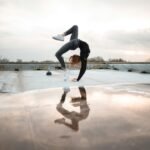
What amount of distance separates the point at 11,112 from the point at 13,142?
126cm

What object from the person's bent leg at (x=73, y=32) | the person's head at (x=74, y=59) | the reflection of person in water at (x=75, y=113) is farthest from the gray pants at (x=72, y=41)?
the reflection of person in water at (x=75, y=113)

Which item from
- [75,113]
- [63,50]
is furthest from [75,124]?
[63,50]

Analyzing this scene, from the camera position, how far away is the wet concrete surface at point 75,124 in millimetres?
2346

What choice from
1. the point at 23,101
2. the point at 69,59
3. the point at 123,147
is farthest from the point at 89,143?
the point at 69,59

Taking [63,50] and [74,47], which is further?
[63,50]

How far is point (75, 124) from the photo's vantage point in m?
2.96

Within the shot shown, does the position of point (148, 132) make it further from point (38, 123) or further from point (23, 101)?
point (23, 101)

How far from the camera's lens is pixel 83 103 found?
4.31 m

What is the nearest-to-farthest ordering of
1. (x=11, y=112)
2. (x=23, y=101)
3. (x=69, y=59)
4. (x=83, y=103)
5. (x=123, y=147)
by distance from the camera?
1. (x=123, y=147)
2. (x=11, y=112)
3. (x=83, y=103)
4. (x=23, y=101)
5. (x=69, y=59)

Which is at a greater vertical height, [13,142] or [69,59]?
[69,59]

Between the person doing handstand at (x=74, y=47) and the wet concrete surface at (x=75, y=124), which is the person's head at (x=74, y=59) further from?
the wet concrete surface at (x=75, y=124)

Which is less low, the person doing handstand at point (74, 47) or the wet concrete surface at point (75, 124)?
the person doing handstand at point (74, 47)

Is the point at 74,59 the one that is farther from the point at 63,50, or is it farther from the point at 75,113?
the point at 75,113

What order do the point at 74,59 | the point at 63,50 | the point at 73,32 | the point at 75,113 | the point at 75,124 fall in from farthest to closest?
1. the point at 74,59
2. the point at 63,50
3. the point at 73,32
4. the point at 75,113
5. the point at 75,124
